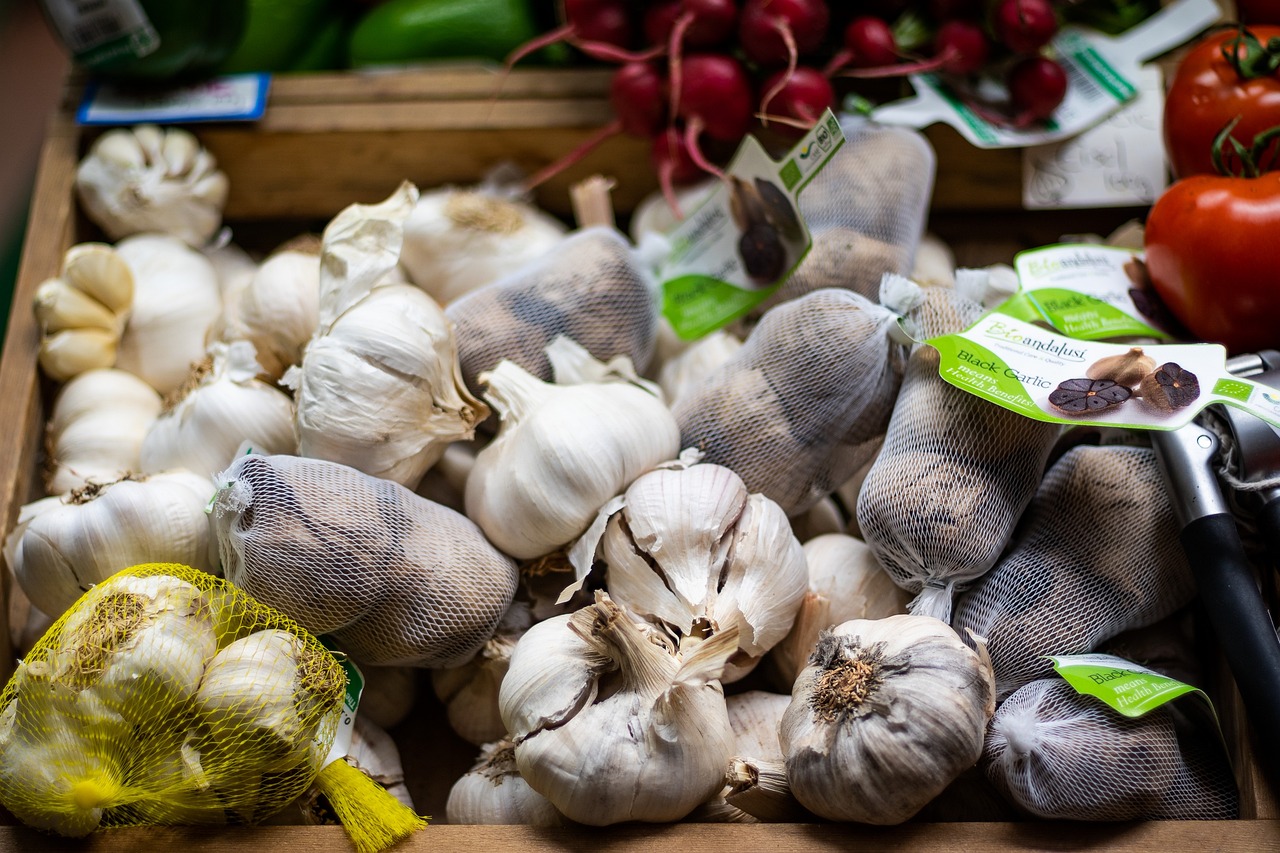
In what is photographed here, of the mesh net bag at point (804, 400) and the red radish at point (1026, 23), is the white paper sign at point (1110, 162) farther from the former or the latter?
the mesh net bag at point (804, 400)

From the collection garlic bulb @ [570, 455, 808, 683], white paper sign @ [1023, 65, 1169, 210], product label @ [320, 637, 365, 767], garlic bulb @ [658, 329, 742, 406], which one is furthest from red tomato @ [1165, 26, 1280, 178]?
product label @ [320, 637, 365, 767]

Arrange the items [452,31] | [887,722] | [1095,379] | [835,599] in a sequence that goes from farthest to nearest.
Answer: [452,31], [835,599], [1095,379], [887,722]

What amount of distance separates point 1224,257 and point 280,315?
0.93 metres

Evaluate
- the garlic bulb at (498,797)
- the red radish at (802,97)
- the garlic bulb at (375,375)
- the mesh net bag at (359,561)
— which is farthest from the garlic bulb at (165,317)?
the red radish at (802,97)

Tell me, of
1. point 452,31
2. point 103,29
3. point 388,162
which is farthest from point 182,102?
point 452,31

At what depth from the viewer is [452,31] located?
1439 millimetres

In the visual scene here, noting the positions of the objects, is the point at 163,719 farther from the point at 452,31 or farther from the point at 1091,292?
the point at 452,31

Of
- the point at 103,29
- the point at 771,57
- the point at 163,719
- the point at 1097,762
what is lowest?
the point at 1097,762

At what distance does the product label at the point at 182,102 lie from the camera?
1.30 metres

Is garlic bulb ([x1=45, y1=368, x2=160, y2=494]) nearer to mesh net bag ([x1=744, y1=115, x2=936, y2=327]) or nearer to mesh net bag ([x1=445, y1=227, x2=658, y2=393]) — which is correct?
mesh net bag ([x1=445, y1=227, x2=658, y2=393])

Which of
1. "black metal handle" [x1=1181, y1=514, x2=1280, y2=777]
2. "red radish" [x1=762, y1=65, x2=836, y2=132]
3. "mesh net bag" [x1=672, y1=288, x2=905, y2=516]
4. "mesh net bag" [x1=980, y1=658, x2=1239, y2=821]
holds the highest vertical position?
"red radish" [x1=762, y1=65, x2=836, y2=132]

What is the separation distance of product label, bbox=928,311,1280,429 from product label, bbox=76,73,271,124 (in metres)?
0.99

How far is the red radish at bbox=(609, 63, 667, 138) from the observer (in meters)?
1.21

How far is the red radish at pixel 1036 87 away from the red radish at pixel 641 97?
448 millimetres
